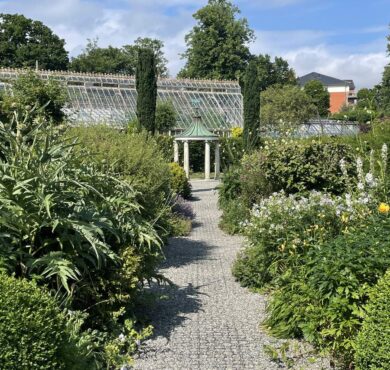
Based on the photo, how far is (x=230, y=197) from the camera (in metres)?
12.2

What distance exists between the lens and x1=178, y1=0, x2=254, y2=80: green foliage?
50219 millimetres

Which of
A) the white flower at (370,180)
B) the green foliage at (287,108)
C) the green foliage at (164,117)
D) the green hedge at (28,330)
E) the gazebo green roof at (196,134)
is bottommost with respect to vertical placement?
the green hedge at (28,330)

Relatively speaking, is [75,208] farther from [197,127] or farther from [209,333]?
[197,127]

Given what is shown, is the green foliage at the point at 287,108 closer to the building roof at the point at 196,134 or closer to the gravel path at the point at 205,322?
the building roof at the point at 196,134

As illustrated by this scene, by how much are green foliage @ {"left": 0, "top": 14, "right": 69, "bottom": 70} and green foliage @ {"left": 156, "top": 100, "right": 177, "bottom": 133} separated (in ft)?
79.4

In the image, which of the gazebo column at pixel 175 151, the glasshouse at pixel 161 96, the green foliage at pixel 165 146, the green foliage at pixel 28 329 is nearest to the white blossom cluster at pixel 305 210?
the green foliage at pixel 28 329

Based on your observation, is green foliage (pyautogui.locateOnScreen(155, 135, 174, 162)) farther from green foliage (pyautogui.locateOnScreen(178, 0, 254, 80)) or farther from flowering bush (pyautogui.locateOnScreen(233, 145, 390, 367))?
green foliage (pyautogui.locateOnScreen(178, 0, 254, 80))

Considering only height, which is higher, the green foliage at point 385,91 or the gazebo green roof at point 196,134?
the green foliage at point 385,91

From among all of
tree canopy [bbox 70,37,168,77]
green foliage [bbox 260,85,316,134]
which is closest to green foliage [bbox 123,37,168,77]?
tree canopy [bbox 70,37,168,77]

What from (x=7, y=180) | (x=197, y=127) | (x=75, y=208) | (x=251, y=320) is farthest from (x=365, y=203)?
(x=197, y=127)

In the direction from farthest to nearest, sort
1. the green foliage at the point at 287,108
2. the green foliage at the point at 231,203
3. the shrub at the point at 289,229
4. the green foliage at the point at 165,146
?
the green foliage at the point at 287,108, the green foliage at the point at 165,146, the green foliage at the point at 231,203, the shrub at the point at 289,229

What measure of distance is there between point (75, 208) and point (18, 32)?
48.5 meters

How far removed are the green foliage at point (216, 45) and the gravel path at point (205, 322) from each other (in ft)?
142

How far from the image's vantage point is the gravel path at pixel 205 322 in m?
4.28
